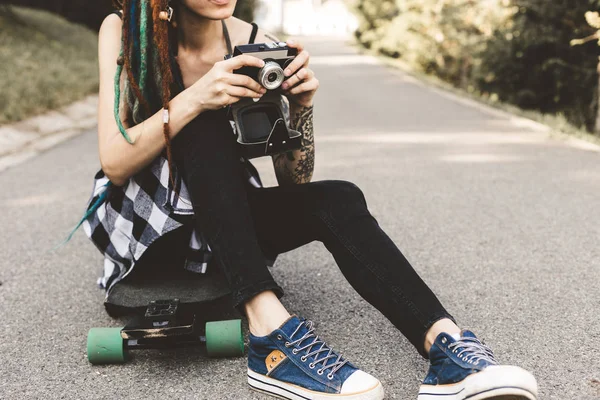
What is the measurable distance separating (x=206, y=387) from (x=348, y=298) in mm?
716

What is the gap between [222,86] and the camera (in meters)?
1.63

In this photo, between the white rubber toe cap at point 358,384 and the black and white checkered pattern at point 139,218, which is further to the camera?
the black and white checkered pattern at point 139,218

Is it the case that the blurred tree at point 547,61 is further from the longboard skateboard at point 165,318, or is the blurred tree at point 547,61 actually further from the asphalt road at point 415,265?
the longboard skateboard at point 165,318

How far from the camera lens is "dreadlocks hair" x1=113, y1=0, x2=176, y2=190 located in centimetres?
173

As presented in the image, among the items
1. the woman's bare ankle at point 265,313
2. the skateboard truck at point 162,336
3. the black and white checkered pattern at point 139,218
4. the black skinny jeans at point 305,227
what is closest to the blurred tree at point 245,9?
the black and white checkered pattern at point 139,218

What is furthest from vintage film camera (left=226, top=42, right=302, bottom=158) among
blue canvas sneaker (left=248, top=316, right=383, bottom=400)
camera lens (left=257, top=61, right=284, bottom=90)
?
blue canvas sneaker (left=248, top=316, right=383, bottom=400)

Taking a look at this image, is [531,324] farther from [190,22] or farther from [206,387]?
[190,22]

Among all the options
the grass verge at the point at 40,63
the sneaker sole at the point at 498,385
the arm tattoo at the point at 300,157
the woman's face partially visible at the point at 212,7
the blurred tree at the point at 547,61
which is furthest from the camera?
the blurred tree at the point at 547,61

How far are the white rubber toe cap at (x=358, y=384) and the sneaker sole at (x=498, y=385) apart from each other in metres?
0.19

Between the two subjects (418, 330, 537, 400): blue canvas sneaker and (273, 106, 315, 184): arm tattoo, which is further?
(273, 106, 315, 184): arm tattoo

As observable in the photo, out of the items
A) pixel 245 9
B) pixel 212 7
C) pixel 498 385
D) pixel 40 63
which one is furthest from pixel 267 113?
pixel 245 9

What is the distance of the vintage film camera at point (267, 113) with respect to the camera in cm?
170

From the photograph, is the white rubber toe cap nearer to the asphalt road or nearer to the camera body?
the asphalt road

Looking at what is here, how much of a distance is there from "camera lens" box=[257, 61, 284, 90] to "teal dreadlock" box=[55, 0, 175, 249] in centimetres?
26
